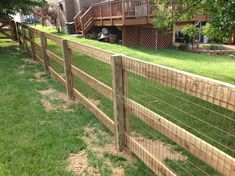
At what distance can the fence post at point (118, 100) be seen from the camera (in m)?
3.45

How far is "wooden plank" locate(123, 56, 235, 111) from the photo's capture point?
1.97m

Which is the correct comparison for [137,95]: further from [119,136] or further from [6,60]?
[6,60]

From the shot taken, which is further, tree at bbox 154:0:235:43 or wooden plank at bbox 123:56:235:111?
tree at bbox 154:0:235:43

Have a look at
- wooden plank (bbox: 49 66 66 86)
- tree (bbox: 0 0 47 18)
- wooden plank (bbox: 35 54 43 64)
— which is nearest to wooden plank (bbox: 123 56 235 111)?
wooden plank (bbox: 49 66 66 86)

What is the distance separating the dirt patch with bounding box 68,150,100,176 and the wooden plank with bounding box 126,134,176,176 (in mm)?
518

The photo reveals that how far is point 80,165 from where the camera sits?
346 cm

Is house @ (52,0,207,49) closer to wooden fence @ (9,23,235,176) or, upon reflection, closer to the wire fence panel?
the wire fence panel

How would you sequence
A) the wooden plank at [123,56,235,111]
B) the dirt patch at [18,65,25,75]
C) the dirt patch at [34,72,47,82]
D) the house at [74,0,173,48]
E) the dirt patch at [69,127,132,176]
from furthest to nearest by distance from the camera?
1. the house at [74,0,173,48]
2. the dirt patch at [18,65,25,75]
3. the dirt patch at [34,72,47,82]
4. the dirt patch at [69,127,132,176]
5. the wooden plank at [123,56,235,111]

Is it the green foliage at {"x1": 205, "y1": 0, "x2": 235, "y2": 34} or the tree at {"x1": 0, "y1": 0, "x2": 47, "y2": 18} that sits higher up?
the tree at {"x1": 0, "y1": 0, "x2": 47, "y2": 18}

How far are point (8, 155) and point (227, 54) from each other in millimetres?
16933

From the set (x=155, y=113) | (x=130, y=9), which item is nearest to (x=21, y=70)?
(x=155, y=113)

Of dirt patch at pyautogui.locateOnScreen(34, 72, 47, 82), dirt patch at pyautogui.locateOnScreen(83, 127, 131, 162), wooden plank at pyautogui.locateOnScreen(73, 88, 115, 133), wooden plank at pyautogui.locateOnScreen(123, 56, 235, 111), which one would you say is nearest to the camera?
wooden plank at pyautogui.locateOnScreen(123, 56, 235, 111)

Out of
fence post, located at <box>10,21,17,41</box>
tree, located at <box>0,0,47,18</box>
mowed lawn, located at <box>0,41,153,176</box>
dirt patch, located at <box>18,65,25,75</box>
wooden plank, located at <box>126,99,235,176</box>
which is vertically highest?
tree, located at <box>0,0,47,18</box>

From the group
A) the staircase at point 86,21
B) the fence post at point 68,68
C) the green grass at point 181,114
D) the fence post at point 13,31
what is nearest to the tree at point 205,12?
the green grass at point 181,114
